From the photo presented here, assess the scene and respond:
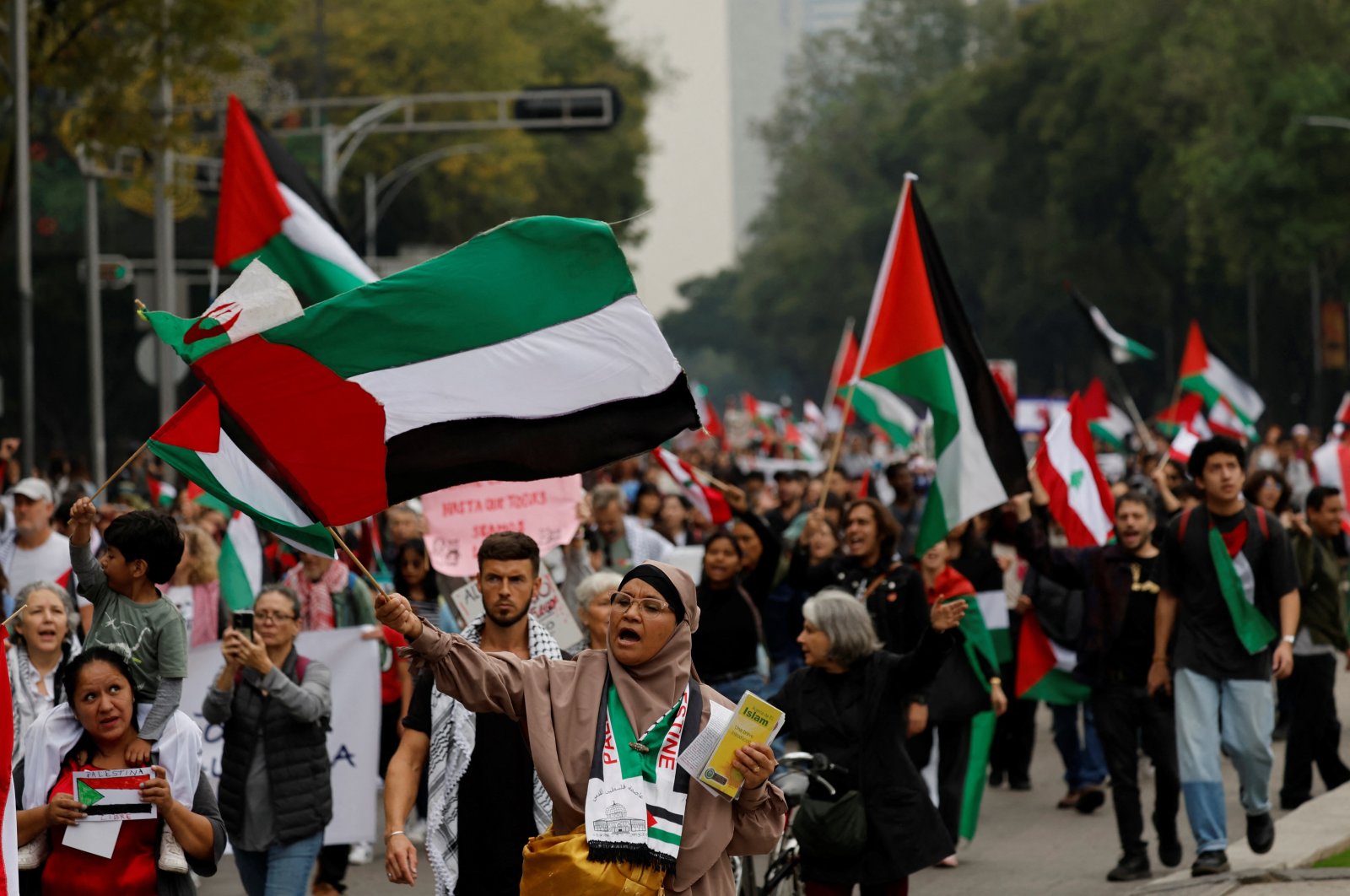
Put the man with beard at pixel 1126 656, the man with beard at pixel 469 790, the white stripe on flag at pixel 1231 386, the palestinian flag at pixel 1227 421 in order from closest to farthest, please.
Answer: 1. the man with beard at pixel 469 790
2. the man with beard at pixel 1126 656
3. the white stripe on flag at pixel 1231 386
4. the palestinian flag at pixel 1227 421

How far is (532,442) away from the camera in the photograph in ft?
21.1

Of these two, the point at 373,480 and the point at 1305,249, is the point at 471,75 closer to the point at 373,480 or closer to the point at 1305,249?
the point at 1305,249

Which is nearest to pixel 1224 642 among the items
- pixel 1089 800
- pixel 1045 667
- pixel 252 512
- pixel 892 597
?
pixel 892 597

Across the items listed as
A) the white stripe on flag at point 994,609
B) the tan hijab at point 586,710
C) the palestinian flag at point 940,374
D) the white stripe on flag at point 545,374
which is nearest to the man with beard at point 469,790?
the white stripe on flag at point 545,374

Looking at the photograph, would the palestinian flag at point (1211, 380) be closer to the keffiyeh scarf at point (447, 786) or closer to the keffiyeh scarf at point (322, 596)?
the keffiyeh scarf at point (322, 596)

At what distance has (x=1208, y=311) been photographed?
60938 millimetres

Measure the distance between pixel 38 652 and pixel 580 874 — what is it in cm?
339

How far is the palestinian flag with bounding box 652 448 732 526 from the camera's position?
1423 cm

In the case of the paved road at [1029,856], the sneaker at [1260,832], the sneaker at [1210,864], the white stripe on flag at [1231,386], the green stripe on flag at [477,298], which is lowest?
the paved road at [1029,856]

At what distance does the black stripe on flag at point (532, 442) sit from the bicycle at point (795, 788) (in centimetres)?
147

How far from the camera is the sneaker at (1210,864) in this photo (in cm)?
918

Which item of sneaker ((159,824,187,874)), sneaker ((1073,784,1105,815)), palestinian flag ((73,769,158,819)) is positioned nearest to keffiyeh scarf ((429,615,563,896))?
sneaker ((159,824,187,874))

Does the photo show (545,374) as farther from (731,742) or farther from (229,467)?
(731,742)

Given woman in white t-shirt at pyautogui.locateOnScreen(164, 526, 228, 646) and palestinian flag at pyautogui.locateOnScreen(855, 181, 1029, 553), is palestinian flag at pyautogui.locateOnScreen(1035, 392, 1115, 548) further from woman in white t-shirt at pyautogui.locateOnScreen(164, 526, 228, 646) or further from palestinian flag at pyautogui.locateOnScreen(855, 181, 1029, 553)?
woman in white t-shirt at pyautogui.locateOnScreen(164, 526, 228, 646)
